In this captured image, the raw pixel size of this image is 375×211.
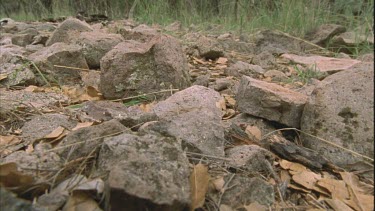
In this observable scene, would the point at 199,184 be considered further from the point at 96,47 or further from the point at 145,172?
the point at 96,47

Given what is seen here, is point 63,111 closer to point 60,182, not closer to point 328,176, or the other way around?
point 60,182

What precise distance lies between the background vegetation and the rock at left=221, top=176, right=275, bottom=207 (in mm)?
1573

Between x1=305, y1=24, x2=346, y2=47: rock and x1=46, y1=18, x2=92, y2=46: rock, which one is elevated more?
x1=46, y1=18, x2=92, y2=46: rock

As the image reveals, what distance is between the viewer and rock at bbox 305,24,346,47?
329 cm

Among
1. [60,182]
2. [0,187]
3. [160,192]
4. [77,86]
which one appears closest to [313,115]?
[160,192]

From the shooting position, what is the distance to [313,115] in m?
1.26

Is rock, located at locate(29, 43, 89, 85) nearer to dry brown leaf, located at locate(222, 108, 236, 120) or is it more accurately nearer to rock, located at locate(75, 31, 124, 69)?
rock, located at locate(75, 31, 124, 69)

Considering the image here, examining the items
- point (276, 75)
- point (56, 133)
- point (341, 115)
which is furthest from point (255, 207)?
point (276, 75)

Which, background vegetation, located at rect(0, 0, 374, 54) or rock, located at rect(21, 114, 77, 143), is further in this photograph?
background vegetation, located at rect(0, 0, 374, 54)

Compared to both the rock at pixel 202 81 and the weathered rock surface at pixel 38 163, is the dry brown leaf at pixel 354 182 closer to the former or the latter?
the weathered rock surface at pixel 38 163

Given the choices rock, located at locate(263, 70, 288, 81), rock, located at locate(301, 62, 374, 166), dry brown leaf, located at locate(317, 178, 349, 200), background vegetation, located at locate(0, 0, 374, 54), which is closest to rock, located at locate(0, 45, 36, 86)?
rock, located at locate(263, 70, 288, 81)

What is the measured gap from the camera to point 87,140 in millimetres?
1066

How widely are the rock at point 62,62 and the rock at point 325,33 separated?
1.83 m

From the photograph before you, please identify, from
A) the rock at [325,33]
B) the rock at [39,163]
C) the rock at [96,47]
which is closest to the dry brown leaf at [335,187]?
the rock at [39,163]
